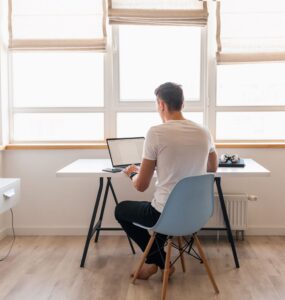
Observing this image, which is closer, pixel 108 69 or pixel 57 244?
pixel 57 244

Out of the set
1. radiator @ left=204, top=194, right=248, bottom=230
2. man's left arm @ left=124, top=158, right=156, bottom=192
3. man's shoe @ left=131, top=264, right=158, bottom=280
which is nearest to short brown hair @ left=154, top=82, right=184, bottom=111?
man's left arm @ left=124, top=158, right=156, bottom=192

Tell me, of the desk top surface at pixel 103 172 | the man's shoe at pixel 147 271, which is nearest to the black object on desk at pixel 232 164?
the desk top surface at pixel 103 172

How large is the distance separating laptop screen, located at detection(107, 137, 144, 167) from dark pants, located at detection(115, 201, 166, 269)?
1.41 ft

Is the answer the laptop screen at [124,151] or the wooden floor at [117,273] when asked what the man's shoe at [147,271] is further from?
the laptop screen at [124,151]

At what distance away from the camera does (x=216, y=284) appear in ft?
9.37

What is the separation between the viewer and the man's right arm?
289 centimetres

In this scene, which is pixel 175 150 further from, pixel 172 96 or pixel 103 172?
pixel 103 172

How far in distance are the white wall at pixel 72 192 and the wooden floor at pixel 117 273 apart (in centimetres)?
20

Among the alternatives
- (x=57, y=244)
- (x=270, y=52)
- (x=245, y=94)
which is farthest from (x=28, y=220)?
(x=270, y=52)

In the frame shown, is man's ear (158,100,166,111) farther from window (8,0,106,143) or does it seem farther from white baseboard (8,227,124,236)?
white baseboard (8,227,124,236)

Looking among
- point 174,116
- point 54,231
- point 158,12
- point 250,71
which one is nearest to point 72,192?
point 54,231

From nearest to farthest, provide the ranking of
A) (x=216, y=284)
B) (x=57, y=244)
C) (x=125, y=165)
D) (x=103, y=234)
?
(x=216, y=284) → (x=125, y=165) → (x=57, y=244) → (x=103, y=234)

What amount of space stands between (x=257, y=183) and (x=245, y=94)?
32.4 inches

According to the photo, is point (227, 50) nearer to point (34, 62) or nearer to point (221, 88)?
point (221, 88)
